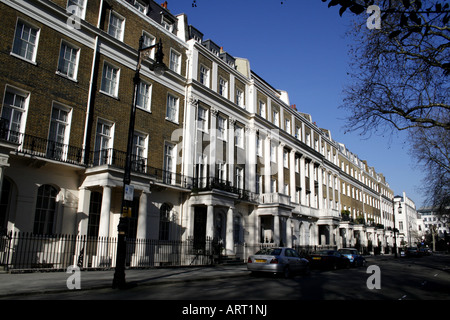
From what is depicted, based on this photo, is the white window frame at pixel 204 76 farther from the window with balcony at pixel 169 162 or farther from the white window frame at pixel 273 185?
the white window frame at pixel 273 185

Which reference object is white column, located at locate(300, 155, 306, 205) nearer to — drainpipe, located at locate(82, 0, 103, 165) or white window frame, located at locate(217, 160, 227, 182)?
white window frame, located at locate(217, 160, 227, 182)

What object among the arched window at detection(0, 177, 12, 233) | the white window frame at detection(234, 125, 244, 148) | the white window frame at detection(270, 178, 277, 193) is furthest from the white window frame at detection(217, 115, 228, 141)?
the arched window at detection(0, 177, 12, 233)

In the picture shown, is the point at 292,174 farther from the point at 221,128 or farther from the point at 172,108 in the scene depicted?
the point at 172,108

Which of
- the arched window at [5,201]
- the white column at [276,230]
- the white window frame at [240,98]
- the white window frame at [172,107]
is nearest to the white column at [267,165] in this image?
the white column at [276,230]

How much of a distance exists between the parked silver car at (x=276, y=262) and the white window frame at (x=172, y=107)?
37.2 feet

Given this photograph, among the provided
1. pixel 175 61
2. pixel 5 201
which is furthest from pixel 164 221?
pixel 175 61

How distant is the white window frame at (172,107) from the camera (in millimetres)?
23922

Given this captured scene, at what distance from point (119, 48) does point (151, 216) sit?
10068mm

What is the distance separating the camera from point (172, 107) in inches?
957

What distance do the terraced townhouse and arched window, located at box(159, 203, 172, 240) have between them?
0.06m

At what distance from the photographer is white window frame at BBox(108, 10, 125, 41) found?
2072 cm

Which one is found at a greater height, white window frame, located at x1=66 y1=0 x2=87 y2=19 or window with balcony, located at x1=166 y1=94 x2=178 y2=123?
white window frame, located at x1=66 y1=0 x2=87 y2=19

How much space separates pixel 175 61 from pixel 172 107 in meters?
3.38
